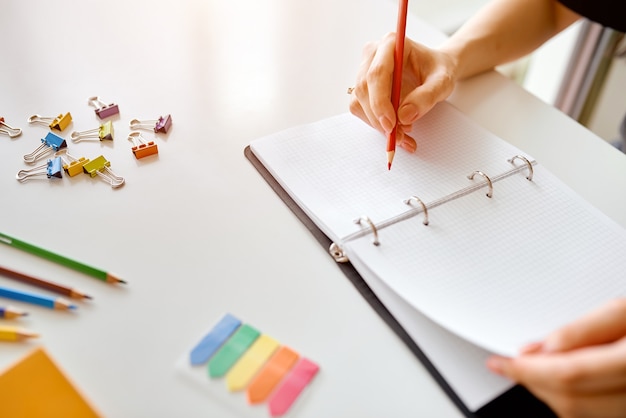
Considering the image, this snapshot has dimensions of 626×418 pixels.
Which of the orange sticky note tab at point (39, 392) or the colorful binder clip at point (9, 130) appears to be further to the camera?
the colorful binder clip at point (9, 130)

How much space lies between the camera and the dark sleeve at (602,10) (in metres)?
0.90

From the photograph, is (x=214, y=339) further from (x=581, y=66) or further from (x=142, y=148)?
(x=581, y=66)

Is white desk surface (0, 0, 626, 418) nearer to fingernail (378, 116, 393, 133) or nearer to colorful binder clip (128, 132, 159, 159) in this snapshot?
colorful binder clip (128, 132, 159, 159)

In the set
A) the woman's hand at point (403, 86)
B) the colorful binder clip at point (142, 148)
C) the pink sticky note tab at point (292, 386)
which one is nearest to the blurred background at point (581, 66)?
the woman's hand at point (403, 86)

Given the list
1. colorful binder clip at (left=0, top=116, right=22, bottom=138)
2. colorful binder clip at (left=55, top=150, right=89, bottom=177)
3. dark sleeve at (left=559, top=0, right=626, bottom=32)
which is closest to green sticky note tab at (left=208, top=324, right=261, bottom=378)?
colorful binder clip at (left=55, top=150, right=89, bottom=177)

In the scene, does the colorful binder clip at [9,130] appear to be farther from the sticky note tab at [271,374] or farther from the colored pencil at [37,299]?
Answer: the sticky note tab at [271,374]

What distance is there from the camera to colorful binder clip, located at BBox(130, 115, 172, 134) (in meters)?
0.75

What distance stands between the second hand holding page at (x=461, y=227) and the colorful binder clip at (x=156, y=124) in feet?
0.44

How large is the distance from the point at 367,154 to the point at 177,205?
9.9 inches

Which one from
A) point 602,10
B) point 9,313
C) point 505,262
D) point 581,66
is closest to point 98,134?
point 9,313

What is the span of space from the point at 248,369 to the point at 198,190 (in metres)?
0.26

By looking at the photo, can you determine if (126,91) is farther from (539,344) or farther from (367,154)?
(539,344)

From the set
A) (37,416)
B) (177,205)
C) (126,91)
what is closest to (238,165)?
(177,205)

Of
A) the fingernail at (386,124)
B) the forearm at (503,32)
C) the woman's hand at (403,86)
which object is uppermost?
the forearm at (503,32)
